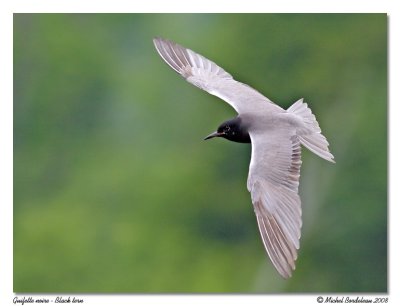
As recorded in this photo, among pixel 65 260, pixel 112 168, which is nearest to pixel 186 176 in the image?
pixel 112 168

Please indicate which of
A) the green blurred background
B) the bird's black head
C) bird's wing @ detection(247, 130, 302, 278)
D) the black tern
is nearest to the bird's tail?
the black tern

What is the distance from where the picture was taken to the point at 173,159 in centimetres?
852

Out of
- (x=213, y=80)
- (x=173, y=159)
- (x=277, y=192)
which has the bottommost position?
(x=173, y=159)

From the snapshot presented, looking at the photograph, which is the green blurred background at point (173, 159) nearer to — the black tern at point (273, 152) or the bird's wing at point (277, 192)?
the black tern at point (273, 152)

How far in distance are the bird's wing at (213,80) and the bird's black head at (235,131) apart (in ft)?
0.23

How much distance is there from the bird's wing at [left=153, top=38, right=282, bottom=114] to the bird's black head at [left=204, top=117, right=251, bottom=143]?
0.07 meters

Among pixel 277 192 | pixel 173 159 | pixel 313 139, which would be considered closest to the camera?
pixel 277 192

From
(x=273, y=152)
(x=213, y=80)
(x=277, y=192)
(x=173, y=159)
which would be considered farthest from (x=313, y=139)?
(x=173, y=159)

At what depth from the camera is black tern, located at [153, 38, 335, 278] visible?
3.30m

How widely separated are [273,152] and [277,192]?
17cm

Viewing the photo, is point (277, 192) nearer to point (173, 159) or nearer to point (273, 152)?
point (273, 152)

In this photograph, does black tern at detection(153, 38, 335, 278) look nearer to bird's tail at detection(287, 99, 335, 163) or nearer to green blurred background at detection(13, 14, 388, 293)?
bird's tail at detection(287, 99, 335, 163)
